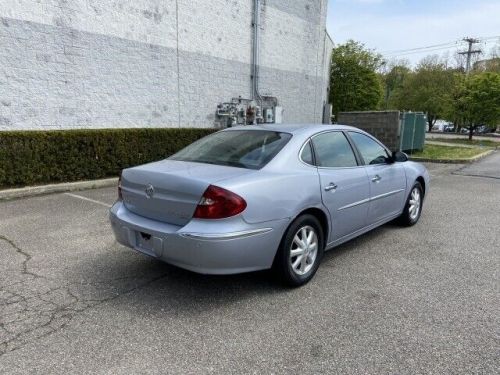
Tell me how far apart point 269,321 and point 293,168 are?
4.28ft

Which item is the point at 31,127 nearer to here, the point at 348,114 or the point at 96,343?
the point at 96,343

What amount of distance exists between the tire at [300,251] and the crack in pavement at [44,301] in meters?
1.20

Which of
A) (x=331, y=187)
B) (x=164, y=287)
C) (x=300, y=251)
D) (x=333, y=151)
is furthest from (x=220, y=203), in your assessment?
(x=333, y=151)

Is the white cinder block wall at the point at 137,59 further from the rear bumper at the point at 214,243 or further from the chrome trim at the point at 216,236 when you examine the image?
the chrome trim at the point at 216,236

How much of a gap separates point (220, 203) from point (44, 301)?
66.2 inches

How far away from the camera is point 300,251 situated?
140 inches

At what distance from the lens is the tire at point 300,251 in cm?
339

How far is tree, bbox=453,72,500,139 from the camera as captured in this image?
2059 centimetres

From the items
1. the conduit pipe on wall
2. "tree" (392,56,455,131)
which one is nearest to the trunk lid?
the conduit pipe on wall

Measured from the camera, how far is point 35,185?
754 cm

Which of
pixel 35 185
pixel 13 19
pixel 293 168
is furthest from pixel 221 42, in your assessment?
pixel 293 168

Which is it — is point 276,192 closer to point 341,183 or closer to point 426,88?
point 341,183

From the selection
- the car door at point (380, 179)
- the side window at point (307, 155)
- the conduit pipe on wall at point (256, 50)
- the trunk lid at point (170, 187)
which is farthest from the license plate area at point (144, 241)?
the conduit pipe on wall at point (256, 50)

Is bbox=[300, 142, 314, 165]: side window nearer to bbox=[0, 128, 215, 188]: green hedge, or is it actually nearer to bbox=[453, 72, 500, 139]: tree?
bbox=[0, 128, 215, 188]: green hedge
